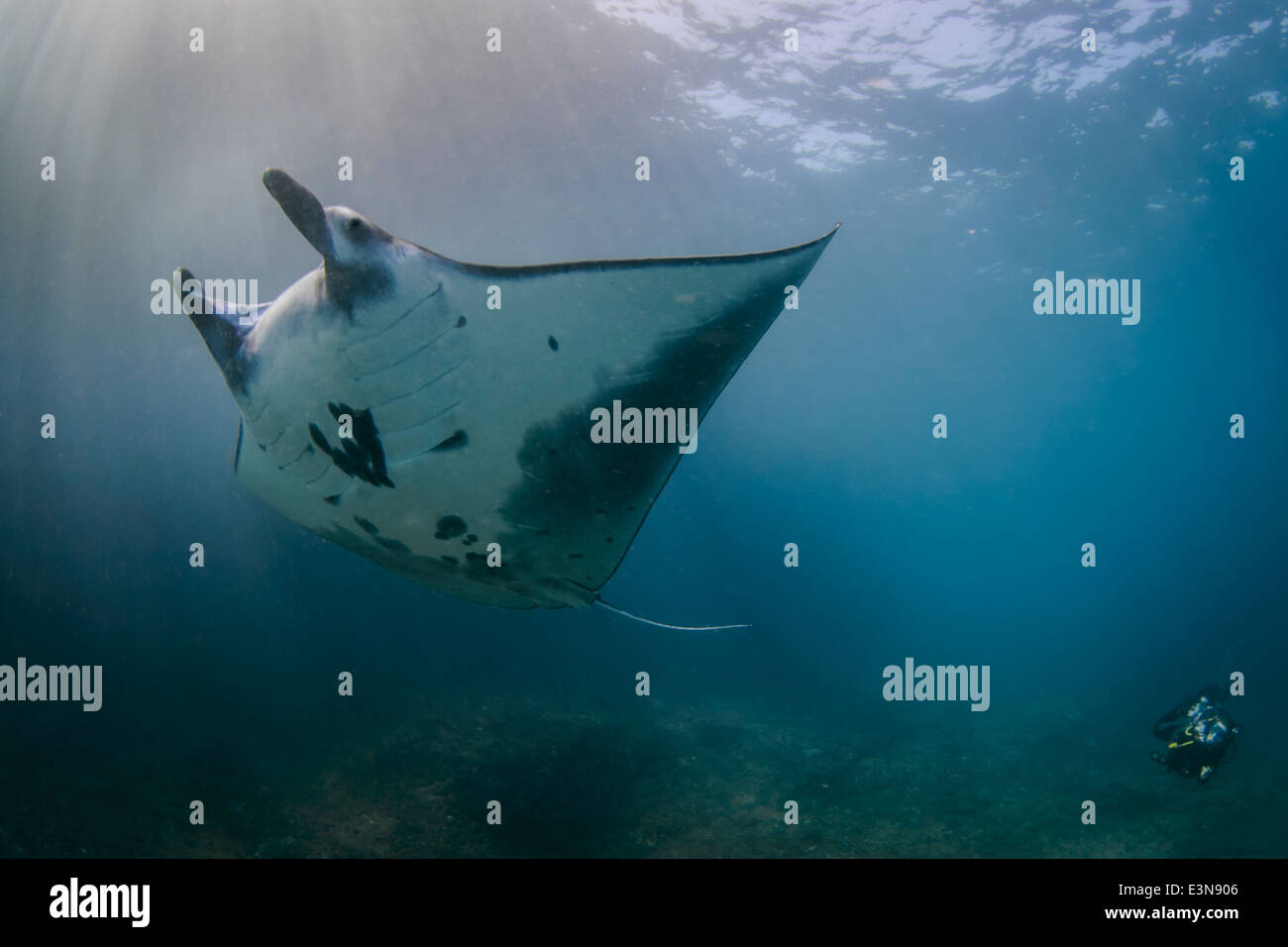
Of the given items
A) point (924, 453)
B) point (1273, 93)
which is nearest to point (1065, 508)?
point (924, 453)

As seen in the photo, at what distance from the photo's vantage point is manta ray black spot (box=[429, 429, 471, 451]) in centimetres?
261

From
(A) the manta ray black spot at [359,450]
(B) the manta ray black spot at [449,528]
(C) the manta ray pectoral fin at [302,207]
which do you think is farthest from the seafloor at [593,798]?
(C) the manta ray pectoral fin at [302,207]

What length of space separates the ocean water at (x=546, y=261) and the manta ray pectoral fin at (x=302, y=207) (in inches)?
171

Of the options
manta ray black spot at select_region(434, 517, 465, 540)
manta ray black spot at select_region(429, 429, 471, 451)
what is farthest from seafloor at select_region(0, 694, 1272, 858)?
manta ray black spot at select_region(429, 429, 471, 451)

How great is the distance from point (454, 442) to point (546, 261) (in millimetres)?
12947

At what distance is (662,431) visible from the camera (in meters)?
2.60

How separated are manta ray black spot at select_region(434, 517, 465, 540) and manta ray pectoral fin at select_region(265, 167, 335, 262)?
4.38 feet

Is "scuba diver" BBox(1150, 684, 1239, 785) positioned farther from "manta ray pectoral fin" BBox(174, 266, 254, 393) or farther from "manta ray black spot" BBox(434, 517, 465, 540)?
"manta ray pectoral fin" BBox(174, 266, 254, 393)

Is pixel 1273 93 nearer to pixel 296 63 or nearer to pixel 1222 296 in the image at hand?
pixel 1222 296

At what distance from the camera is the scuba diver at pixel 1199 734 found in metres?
9.01

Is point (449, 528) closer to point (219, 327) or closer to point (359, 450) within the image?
point (359, 450)

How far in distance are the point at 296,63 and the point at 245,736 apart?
1134 centimetres
